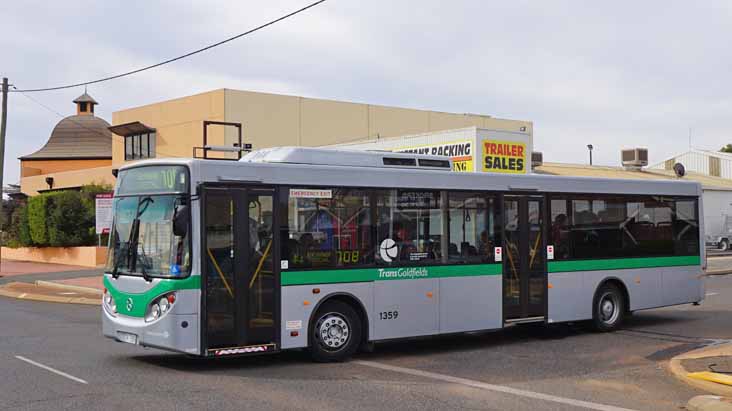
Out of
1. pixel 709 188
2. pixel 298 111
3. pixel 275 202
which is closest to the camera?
pixel 275 202

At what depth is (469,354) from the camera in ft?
44.0

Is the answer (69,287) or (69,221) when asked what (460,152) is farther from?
(69,221)

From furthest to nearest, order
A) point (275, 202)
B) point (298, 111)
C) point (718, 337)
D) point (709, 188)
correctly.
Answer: point (709, 188) < point (298, 111) < point (718, 337) < point (275, 202)

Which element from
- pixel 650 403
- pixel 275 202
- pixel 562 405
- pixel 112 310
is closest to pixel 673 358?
pixel 650 403

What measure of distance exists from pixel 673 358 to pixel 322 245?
5.46 m

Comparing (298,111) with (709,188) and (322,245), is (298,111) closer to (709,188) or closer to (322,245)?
(709,188)

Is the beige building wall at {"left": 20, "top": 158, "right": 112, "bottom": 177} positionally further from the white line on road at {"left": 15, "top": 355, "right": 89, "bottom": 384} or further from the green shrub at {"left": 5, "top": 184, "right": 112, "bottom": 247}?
the white line on road at {"left": 15, "top": 355, "right": 89, "bottom": 384}

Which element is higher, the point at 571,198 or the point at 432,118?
the point at 432,118

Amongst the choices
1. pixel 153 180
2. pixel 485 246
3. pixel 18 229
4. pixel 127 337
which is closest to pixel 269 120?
pixel 18 229

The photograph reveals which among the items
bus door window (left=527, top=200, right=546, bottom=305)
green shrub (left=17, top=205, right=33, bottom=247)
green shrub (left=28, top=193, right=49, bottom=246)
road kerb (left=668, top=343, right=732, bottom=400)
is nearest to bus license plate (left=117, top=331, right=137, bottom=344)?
bus door window (left=527, top=200, right=546, bottom=305)

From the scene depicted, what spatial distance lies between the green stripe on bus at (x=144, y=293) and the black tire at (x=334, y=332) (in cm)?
197

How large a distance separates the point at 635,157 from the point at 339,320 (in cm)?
3790

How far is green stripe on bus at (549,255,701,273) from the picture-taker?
1516cm

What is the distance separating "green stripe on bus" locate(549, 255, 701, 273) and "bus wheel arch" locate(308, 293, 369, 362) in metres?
4.15
